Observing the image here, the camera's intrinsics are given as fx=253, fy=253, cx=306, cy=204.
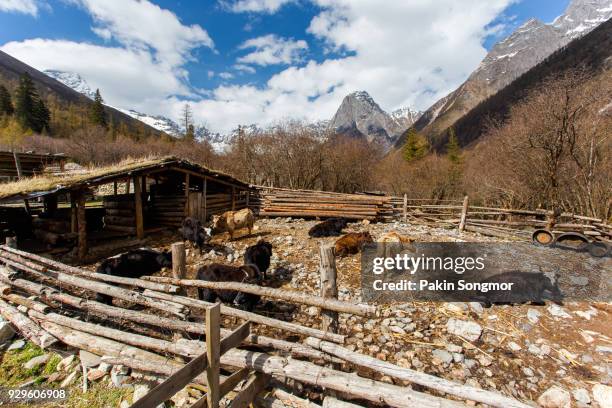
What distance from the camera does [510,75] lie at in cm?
11812

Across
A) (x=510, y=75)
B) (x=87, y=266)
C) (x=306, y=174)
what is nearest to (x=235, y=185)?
(x=87, y=266)

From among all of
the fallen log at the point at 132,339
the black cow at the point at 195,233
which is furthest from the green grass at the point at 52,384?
the black cow at the point at 195,233

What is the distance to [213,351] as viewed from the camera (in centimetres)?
249

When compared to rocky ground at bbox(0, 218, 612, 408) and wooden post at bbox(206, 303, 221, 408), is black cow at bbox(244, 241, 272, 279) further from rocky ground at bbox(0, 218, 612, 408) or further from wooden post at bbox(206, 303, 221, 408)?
wooden post at bbox(206, 303, 221, 408)

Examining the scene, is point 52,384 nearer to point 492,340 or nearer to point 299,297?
point 299,297

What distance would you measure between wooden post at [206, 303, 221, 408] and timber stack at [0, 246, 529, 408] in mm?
86

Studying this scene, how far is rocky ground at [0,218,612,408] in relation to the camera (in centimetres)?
350

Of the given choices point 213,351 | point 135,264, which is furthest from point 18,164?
point 213,351

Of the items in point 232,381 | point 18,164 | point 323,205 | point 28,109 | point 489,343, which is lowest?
point 489,343

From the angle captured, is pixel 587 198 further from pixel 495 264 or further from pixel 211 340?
pixel 211 340

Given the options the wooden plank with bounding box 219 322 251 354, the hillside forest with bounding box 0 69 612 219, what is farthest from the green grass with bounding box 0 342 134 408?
the hillside forest with bounding box 0 69 612 219

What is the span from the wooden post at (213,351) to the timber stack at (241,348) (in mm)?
86

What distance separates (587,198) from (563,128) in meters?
3.73

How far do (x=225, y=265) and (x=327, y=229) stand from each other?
6.03 metres
